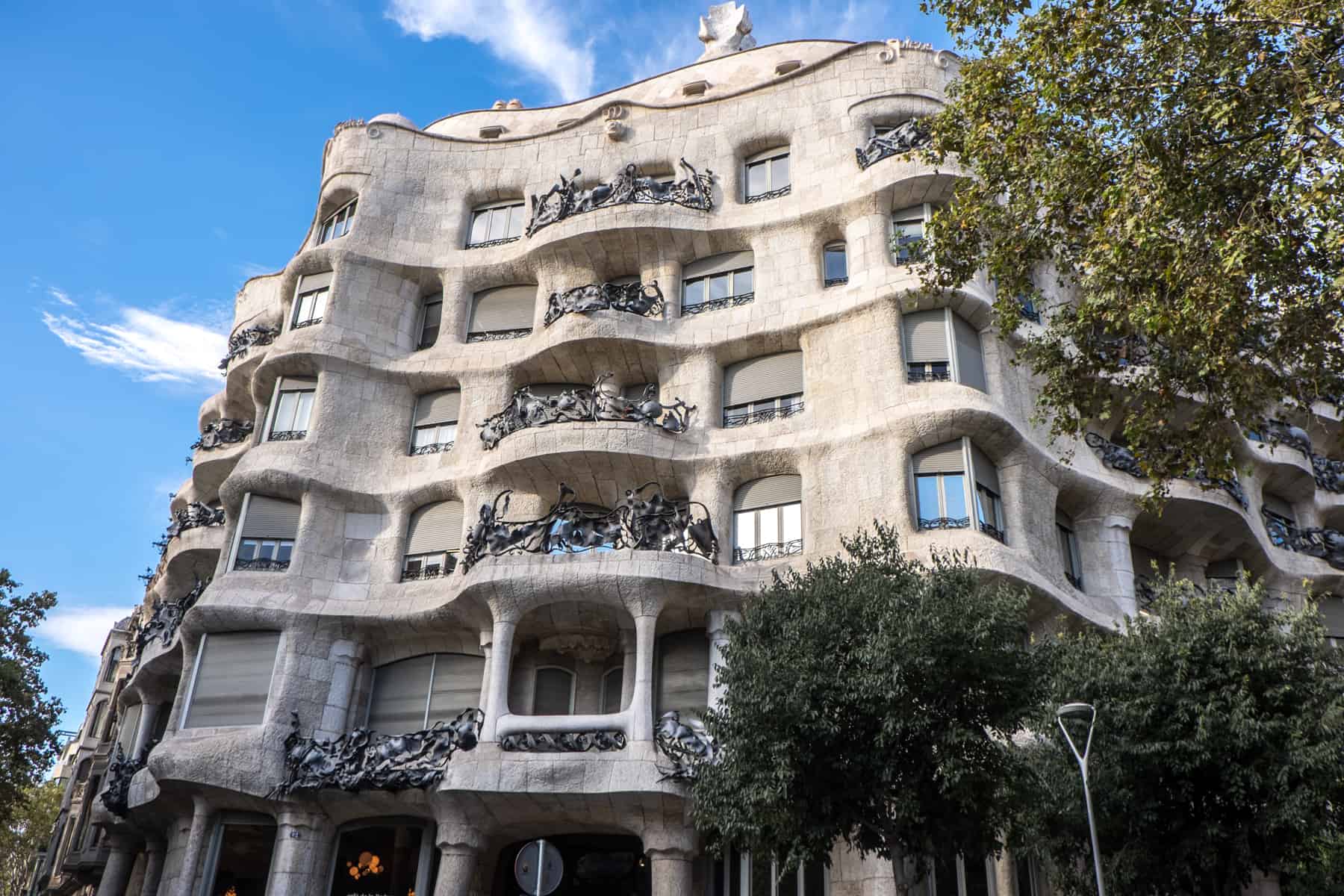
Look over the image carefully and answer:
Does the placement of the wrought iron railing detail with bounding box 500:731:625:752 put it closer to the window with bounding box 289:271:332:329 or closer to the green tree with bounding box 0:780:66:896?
the window with bounding box 289:271:332:329

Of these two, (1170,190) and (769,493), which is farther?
(769,493)

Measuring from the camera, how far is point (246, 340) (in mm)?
30188

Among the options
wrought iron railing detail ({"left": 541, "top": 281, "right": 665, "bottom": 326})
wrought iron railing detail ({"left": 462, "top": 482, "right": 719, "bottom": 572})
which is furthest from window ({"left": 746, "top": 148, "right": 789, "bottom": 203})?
wrought iron railing detail ({"left": 462, "top": 482, "right": 719, "bottom": 572})

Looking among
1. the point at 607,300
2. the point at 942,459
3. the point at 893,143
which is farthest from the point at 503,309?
the point at 942,459

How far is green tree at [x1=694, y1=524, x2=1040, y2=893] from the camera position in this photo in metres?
15.3

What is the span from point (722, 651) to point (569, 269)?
40.3 ft

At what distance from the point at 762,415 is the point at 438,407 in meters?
7.74

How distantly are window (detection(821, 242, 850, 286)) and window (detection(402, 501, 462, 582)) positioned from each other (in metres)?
9.47

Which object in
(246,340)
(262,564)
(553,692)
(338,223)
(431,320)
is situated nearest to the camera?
(553,692)

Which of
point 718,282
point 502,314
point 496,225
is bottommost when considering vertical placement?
point 502,314

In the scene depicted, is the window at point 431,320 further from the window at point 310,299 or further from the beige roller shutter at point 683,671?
the beige roller shutter at point 683,671

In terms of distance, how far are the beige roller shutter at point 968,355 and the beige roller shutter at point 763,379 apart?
3292 mm

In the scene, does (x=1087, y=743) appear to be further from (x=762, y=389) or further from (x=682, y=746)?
(x=762, y=389)

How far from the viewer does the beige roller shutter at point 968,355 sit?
22203 millimetres
